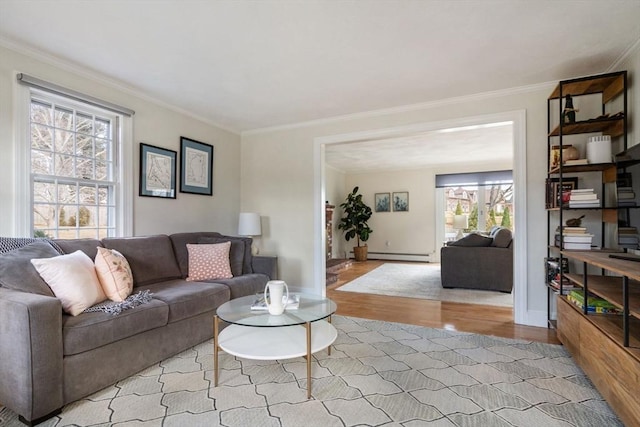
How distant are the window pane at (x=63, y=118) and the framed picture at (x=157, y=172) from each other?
0.62 m

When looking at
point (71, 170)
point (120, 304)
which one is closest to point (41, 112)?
point (71, 170)

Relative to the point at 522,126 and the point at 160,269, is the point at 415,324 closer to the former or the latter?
the point at 522,126

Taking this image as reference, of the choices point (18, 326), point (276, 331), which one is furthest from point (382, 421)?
point (18, 326)

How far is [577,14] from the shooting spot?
6.45 ft

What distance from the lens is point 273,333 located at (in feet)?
7.07

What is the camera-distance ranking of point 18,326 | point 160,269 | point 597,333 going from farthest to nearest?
point 160,269, point 597,333, point 18,326

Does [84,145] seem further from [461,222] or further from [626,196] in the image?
[461,222]

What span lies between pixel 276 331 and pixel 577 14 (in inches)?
109

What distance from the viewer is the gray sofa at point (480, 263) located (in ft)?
14.9

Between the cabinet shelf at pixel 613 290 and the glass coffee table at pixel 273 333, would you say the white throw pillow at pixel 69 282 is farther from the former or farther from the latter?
the cabinet shelf at pixel 613 290

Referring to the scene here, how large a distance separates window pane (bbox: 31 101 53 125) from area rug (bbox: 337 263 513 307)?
3.75 m

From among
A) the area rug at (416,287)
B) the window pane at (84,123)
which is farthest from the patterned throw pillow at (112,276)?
the area rug at (416,287)

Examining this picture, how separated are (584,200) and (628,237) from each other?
22.1 inches

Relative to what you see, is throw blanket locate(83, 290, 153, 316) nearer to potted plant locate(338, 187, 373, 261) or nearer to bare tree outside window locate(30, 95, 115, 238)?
bare tree outside window locate(30, 95, 115, 238)
